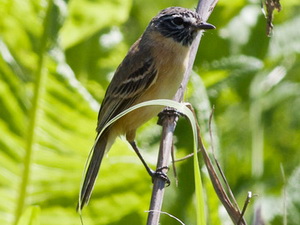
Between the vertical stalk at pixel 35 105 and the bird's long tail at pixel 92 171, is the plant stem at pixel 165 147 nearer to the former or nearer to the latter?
the bird's long tail at pixel 92 171

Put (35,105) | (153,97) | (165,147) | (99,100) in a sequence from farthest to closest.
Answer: (99,100) → (35,105) → (153,97) → (165,147)

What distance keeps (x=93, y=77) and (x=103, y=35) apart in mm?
258

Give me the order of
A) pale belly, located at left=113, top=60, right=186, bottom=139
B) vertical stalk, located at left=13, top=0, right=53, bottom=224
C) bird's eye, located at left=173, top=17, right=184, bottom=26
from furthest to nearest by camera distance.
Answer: vertical stalk, located at left=13, top=0, right=53, bottom=224
bird's eye, located at left=173, top=17, right=184, bottom=26
pale belly, located at left=113, top=60, right=186, bottom=139

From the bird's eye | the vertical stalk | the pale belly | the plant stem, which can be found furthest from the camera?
the vertical stalk

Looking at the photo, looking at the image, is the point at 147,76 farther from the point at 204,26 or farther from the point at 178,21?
the point at 204,26

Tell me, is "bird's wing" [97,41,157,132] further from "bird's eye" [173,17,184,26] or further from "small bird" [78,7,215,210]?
"bird's eye" [173,17,184,26]

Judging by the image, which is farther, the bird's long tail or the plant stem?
the bird's long tail

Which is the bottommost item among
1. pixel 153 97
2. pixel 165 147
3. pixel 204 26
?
pixel 165 147

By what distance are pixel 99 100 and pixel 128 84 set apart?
0.65 metres

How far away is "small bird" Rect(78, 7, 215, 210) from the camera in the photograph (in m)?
4.12

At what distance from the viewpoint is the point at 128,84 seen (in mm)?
4277

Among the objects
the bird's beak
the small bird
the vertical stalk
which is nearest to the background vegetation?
the vertical stalk

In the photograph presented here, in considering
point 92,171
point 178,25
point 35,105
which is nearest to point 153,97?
point 178,25

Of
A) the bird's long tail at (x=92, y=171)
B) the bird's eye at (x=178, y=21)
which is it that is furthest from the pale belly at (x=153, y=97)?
the bird's eye at (x=178, y=21)
